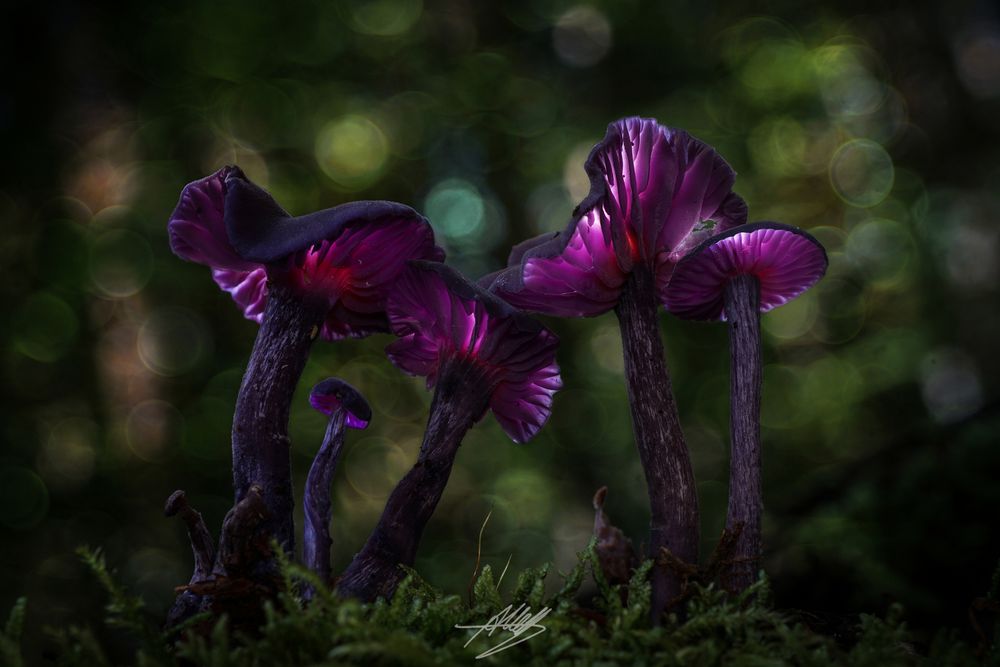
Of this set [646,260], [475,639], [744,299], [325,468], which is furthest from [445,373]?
[744,299]

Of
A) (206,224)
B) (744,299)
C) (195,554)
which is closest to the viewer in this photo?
(195,554)

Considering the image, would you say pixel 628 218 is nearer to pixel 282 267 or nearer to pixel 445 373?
pixel 445 373

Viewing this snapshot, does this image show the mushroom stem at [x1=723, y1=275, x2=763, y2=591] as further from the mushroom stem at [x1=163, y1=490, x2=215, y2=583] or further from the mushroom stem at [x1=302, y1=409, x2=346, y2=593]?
the mushroom stem at [x1=163, y1=490, x2=215, y2=583]

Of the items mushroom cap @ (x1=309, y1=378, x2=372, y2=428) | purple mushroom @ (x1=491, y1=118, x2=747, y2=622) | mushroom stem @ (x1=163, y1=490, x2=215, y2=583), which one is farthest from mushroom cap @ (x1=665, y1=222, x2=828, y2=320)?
mushroom stem @ (x1=163, y1=490, x2=215, y2=583)

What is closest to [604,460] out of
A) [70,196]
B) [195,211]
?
[195,211]

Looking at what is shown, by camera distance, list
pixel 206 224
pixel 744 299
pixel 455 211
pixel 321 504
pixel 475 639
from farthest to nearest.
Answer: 1. pixel 455 211
2. pixel 206 224
3. pixel 744 299
4. pixel 321 504
5. pixel 475 639

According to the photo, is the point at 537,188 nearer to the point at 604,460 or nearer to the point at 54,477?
the point at 604,460
